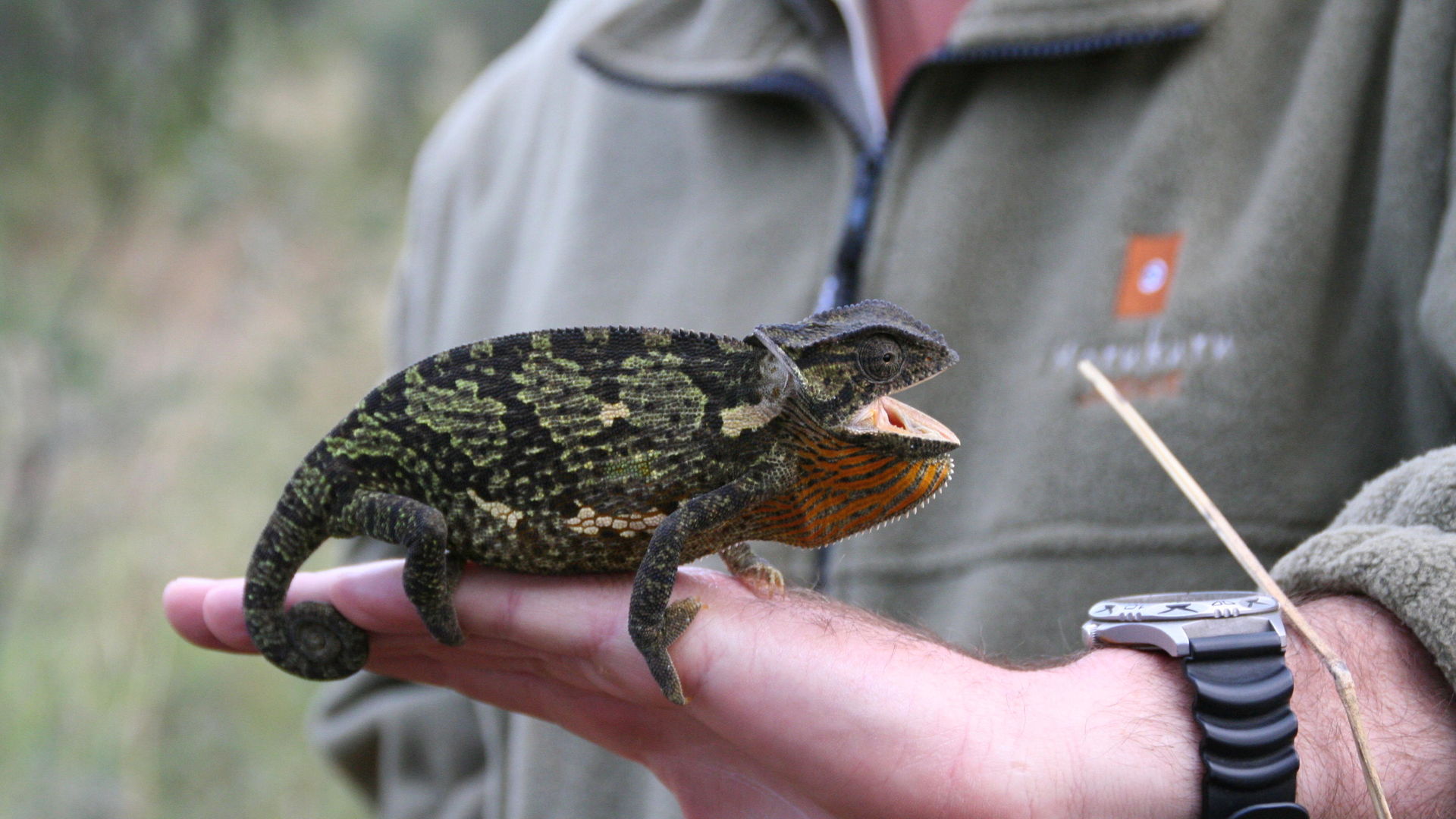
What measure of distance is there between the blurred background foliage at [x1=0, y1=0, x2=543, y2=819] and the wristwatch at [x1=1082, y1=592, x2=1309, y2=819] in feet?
10.8

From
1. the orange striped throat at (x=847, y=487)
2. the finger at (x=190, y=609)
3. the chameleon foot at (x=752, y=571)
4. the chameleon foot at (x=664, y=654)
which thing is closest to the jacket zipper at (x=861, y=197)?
the chameleon foot at (x=752, y=571)

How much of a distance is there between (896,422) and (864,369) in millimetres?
83

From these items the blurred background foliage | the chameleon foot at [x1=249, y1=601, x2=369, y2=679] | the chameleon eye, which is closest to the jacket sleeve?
the chameleon eye

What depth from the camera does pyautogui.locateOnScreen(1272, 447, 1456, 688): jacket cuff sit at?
1077 millimetres

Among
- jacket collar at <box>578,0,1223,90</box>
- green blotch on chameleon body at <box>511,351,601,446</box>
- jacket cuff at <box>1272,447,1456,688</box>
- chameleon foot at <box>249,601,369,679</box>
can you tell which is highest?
jacket collar at <box>578,0,1223,90</box>

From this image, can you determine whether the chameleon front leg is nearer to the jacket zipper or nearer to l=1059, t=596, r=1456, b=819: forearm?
l=1059, t=596, r=1456, b=819: forearm

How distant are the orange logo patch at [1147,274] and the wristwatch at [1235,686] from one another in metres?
0.66

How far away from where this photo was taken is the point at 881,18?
81.4 inches

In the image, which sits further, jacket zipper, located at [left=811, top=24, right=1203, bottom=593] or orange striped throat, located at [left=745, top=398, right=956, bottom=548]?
jacket zipper, located at [left=811, top=24, right=1203, bottom=593]

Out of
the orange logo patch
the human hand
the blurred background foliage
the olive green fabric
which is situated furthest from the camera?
the blurred background foliage

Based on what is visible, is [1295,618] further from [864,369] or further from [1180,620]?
[864,369]

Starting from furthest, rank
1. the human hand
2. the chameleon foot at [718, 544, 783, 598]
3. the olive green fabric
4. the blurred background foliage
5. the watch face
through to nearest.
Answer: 1. the blurred background foliage
2. the olive green fabric
3. the chameleon foot at [718, 544, 783, 598]
4. the watch face
5. the human hand

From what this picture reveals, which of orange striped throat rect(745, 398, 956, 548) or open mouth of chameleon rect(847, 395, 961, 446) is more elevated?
open mouth of chameleon rect(847, 395, 961, 446)

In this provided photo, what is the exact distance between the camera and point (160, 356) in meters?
5.15
